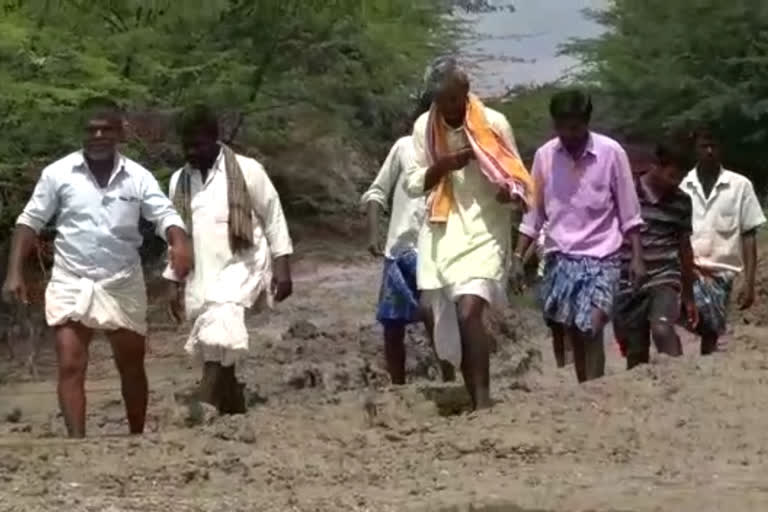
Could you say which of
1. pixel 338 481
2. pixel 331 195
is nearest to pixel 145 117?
pixel 331 195

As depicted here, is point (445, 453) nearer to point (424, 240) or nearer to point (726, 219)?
point (424, 240)

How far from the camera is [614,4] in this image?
25.5 meters

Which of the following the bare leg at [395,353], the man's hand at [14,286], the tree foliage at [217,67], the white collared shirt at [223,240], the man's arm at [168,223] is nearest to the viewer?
the man's hand at [14,286]

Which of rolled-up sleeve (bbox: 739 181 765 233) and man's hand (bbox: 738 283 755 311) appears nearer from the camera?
rolled-up sleeve (bbox: 739 181 765 233)

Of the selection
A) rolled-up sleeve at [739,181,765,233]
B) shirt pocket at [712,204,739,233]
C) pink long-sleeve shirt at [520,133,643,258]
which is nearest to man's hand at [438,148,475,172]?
pink long-sleeve shirt at [520,133,643,258]

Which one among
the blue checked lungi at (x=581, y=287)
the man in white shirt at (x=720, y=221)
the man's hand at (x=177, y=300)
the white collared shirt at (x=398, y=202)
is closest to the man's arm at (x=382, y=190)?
the white collared shirt at (x=398, y=202)

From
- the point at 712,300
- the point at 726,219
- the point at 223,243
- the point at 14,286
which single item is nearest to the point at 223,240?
the point at 223,243

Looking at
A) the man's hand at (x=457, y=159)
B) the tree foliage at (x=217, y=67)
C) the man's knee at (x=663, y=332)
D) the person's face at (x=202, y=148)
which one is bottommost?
the man's knee at (x=663, y=332)

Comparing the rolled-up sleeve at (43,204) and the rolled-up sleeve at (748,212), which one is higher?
the rolled-up sleeve at (43,204)

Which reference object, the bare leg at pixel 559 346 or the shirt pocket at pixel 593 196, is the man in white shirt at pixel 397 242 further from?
the bare leg at pixel 559 346

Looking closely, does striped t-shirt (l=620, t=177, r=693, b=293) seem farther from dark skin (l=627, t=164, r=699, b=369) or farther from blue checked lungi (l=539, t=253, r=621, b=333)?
blue checked lungi (l=539, t=253, r=621, b=333)

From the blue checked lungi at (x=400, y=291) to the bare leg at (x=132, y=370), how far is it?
156 cm

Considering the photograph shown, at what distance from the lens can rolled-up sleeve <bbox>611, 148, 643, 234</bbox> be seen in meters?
8.57

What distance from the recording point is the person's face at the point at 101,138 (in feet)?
26.5
